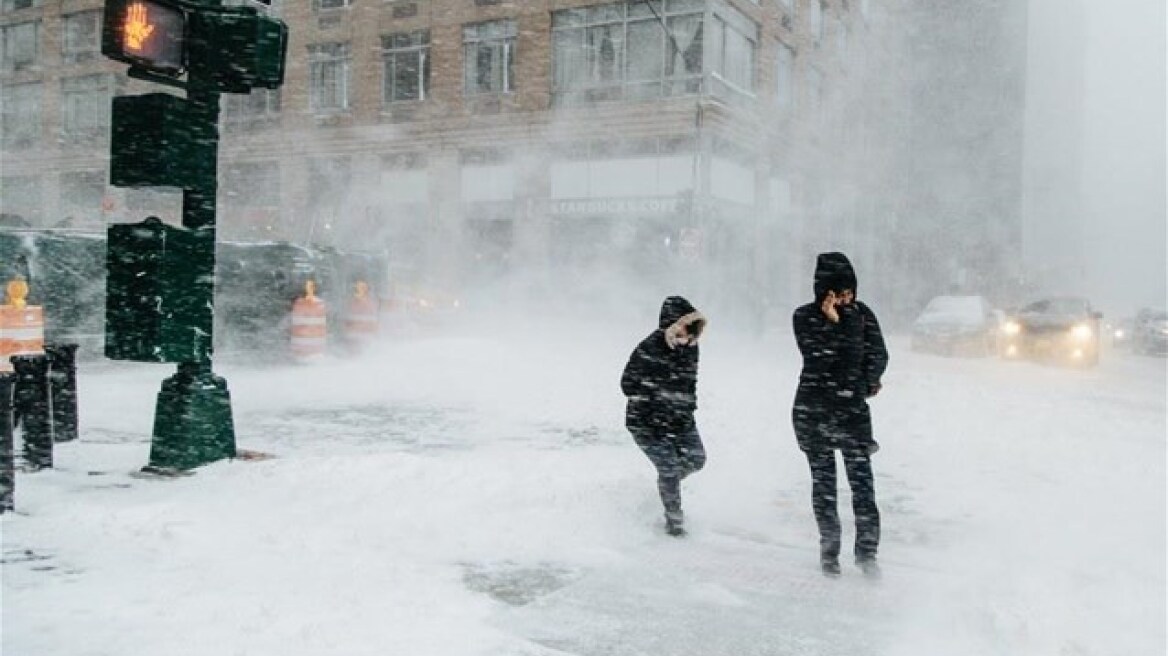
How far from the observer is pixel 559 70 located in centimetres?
2905

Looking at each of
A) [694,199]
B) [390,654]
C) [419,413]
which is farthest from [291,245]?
[694,199]

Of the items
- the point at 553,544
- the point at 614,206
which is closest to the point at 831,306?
the point at 553,544

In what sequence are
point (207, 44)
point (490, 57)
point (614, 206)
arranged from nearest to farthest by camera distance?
point (207, 44) → point (614, 206) → point (490, 57)

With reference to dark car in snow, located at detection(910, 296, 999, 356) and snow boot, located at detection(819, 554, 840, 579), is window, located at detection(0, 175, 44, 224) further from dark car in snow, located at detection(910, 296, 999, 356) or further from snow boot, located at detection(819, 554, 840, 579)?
snow boot, located at detection(819, 554, 840, 579)

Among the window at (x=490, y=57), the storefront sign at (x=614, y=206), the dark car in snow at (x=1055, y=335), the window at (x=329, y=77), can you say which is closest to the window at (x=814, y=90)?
the storefront sign at (x=614, y=206)

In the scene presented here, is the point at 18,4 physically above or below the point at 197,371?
above

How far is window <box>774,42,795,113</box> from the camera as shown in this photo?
1267 inches

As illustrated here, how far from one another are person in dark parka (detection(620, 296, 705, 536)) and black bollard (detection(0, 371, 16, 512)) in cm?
338

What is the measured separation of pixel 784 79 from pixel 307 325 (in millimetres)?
23642

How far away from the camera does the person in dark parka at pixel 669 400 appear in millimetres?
5570

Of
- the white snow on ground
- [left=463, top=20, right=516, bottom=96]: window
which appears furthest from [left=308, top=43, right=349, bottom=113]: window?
the white snow on ground

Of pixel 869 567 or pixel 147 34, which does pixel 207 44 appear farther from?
pixel 869 567

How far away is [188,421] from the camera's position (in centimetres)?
650

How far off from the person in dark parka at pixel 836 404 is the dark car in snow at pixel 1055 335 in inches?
614
